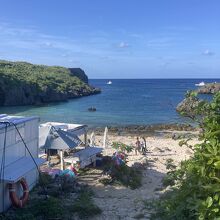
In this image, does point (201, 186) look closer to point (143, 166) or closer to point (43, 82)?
point (143, 166)

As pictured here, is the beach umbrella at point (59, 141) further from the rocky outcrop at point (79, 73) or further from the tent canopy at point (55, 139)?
the rocky outcrop at point (79, 73)

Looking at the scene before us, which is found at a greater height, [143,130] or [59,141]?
[59,141]

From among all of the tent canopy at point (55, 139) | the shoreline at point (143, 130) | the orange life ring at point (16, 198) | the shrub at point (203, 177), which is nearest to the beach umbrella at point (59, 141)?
the tent canopy at point (55, 139)

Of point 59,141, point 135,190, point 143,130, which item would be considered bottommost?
point 143,130

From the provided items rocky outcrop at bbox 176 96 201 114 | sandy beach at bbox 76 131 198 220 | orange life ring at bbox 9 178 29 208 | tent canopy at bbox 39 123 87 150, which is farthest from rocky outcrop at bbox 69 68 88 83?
rocky outcrop at bbox 176 96 201 114

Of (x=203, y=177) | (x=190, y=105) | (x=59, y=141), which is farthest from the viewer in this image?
(x=59, y=141)

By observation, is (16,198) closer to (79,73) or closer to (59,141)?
(59,141)

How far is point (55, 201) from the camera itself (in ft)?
41.2

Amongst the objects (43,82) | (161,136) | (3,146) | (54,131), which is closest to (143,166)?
(54,131)

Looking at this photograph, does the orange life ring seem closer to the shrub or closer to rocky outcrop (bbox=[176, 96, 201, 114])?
the shrub

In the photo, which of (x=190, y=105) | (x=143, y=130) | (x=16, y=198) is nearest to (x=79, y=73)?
(x=143, y=130)

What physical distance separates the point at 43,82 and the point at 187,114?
82.0 m

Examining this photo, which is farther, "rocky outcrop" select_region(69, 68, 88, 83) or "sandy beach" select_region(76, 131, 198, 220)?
"rocky outcrop" select_region(69, 68, 88, 83)

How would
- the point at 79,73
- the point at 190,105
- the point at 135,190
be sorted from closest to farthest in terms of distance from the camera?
the point at 190,105
the point at 135,190
the point at 79,73
